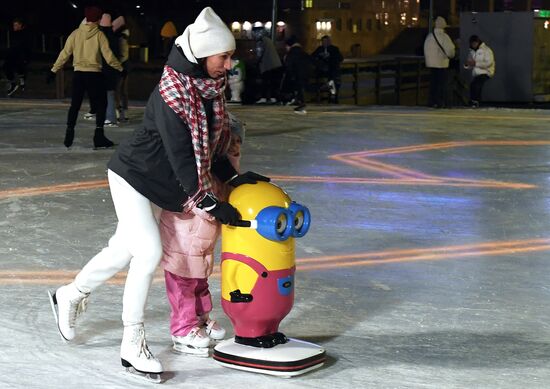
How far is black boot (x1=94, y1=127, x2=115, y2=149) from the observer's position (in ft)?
44.2

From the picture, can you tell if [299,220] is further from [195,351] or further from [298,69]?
[298,69]

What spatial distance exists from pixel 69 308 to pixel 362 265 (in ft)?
8.18

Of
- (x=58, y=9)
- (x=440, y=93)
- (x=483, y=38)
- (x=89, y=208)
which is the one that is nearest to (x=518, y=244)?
(x=89, y=208)

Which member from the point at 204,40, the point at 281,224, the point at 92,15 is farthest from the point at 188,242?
the point at 92,15

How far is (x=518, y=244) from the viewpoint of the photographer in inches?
321

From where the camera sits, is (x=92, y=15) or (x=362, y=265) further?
(x=92, y=15)

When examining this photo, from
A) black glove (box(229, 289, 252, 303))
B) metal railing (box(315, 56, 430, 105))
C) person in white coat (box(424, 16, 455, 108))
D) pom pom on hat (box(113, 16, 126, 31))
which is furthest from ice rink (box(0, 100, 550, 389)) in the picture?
metal railing (box(315, 56, 430, 105))

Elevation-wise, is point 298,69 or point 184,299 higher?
point 298,69

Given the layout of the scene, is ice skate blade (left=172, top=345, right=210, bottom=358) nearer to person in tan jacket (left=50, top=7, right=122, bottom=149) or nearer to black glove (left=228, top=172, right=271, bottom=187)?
black glove (left=228, top=172, right=271, bottom=187)

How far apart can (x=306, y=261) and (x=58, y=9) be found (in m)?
48.3

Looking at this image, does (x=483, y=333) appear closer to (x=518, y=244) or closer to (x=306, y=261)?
(x=306, y=261)

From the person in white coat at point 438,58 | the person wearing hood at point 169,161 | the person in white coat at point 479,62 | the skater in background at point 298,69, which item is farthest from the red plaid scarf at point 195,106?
the person in white coat at point 479,62

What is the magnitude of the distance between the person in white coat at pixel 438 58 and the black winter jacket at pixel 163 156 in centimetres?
1497

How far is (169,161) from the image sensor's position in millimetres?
5000
